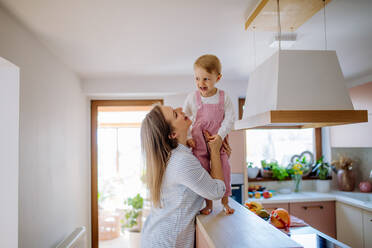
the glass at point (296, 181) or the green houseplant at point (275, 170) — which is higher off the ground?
the green houseplant at point (275, 170)

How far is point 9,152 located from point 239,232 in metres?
1.56

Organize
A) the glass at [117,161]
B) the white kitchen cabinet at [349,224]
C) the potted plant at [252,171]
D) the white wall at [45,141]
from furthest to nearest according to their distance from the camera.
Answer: the glass at [117,161], the potted plant at [252,171], the white kitchen cabinet at [349,224], the white wall at [45,141]

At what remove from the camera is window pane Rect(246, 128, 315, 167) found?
4.34 metres

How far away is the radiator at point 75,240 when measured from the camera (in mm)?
2611

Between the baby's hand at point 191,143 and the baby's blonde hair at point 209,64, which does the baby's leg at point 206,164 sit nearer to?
the baby's hand at point 191,143

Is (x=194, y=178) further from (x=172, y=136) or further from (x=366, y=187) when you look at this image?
(x=366, y=187)

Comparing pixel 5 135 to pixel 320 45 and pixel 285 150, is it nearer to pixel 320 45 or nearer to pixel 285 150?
pixel 320 45

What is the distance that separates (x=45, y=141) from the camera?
236 centimetres

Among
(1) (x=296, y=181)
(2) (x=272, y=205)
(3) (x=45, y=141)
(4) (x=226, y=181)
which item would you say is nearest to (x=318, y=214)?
(1) (x=296, y=181)

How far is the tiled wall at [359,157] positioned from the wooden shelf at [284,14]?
9.40 ft

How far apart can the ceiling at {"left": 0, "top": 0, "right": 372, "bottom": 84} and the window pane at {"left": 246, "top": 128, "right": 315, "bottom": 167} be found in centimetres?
151

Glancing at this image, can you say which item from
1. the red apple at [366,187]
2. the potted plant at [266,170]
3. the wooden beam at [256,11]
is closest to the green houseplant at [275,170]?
the potted plant at [266,170]

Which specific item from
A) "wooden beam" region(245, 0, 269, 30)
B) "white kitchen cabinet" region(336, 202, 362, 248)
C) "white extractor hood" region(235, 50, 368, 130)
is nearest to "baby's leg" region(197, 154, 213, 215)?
"white extractor hood" region(235, 50, 368, 130)

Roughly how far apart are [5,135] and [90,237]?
98.8 inches
